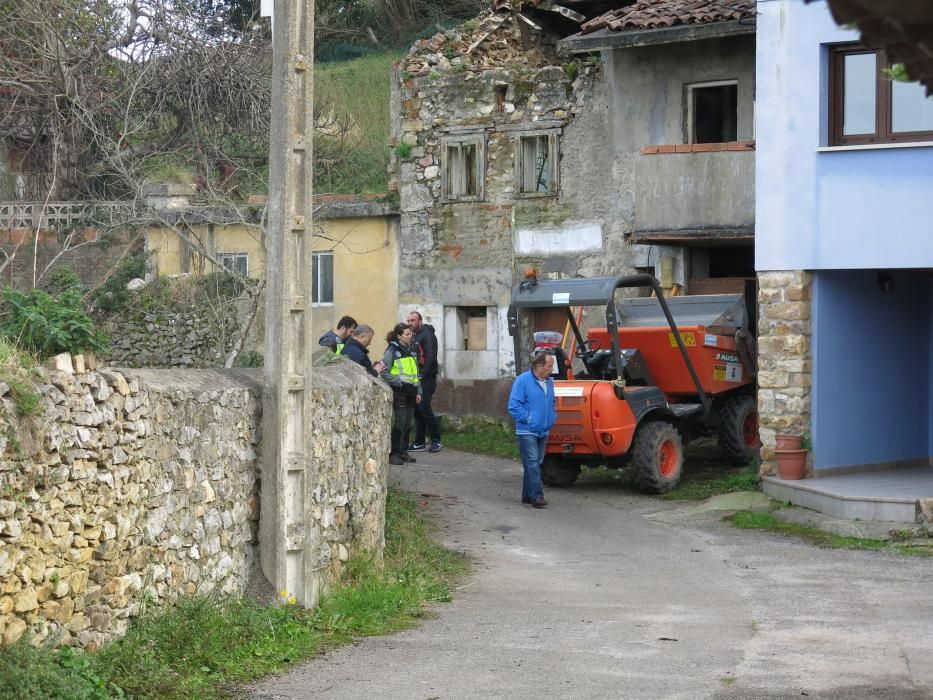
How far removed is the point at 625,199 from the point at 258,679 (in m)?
14.6

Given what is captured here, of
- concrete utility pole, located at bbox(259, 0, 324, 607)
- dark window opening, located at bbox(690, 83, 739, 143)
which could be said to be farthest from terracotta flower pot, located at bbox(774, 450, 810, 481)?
concrete utility pole, located at bbox(259, 0, 324, 607)

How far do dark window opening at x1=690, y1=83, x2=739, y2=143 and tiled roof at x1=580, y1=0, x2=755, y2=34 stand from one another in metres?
1.36

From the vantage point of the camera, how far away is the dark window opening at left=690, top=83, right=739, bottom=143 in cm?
2048

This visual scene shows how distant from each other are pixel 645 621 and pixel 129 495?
12.3 feet

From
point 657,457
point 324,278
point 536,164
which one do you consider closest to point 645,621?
point 657,457

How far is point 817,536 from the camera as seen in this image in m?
13.3

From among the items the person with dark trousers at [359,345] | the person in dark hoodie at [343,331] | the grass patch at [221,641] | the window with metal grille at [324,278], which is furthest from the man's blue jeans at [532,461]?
the window with metal grille at [324,278]

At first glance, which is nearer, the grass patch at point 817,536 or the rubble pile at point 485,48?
the grass patch at point 817,536

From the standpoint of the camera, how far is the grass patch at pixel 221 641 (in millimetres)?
6512

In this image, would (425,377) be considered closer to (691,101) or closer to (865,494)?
(691,101)

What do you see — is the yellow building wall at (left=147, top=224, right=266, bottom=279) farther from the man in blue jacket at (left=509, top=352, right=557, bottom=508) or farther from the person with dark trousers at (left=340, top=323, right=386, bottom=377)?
the man in blue jacket at (left=509, top=352, right=557, bottom=508)

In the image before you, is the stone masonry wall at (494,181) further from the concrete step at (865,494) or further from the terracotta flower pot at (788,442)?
the concrete step at (865,494)

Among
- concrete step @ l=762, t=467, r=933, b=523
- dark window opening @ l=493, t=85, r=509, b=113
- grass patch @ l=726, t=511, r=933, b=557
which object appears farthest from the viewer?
dark window opening @ l=493, t=85, r=509, b=113

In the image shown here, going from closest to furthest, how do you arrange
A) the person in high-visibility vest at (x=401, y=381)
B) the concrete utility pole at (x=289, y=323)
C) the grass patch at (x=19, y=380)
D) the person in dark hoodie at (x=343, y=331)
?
the grass patch at (x=19, y=380), the concrete utility pole at (x=289, y=323), the person in dark hoodie at (x=343, y=331), the person in high-visibility vest at (x=401, y=381)
